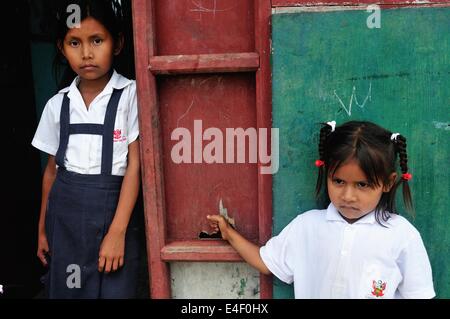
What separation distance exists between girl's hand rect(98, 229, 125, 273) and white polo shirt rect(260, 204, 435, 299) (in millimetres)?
753

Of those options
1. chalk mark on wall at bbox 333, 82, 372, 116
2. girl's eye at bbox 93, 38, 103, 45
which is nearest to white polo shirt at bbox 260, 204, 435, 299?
chalk mark on wall at bbox 333, 82, 372, 116

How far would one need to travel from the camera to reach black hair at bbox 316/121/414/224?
5.05ft

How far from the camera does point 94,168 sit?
192 cm

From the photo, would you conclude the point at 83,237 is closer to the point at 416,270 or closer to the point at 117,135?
the point at 117,135

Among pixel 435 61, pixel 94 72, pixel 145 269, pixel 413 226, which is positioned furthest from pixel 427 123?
pixel 145 269

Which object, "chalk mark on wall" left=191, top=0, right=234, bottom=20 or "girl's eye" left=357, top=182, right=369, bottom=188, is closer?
"girl's eye" left=357, top=182, right=369, bottom=188

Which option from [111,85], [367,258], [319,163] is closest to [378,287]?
[367,258]

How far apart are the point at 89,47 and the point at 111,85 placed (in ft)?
0.57

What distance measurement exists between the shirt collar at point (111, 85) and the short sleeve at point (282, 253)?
0.86m

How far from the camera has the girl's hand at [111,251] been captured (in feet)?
6.25

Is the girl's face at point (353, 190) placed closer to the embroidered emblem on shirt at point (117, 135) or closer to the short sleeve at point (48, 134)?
the embroidered emblem on shirt at point (117, 135)

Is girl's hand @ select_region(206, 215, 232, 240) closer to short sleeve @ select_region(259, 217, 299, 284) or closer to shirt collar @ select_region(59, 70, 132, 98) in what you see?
short sleeve @ select_region(259, 217, 299, 284)
